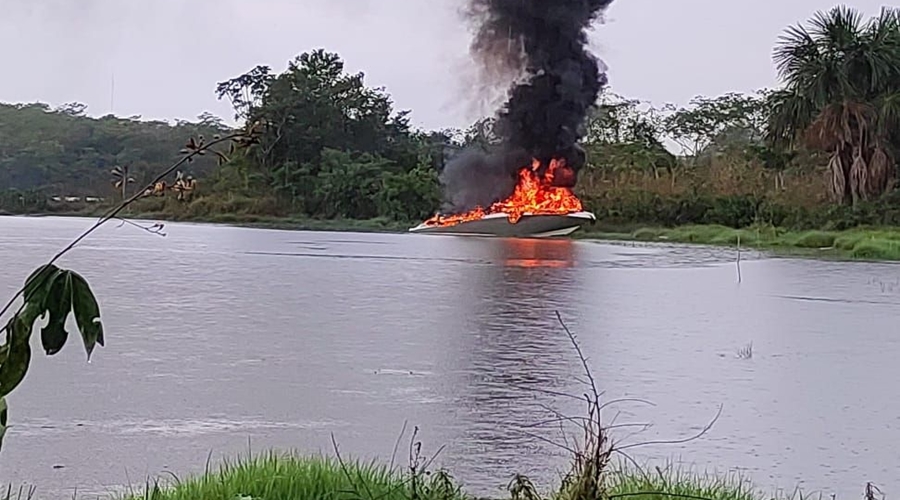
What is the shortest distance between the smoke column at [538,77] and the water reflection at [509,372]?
18.9 metres

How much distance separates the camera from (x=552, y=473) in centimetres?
456

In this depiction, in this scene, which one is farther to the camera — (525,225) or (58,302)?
(525,225)

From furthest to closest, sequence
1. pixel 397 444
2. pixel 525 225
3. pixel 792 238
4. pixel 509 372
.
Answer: pixel 525 225, pixel 792 238, pixel 509 372, pixel 397 444

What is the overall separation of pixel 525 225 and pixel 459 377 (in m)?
26.4

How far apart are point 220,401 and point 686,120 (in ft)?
134

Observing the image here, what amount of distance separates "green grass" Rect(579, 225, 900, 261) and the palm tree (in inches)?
94.2

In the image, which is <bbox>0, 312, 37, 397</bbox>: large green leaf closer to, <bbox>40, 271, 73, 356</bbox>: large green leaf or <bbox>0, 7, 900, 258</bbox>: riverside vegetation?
<bbox>40, 271, 73, 356</bbox>: large green leaf

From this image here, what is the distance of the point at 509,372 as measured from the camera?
7.13 metres

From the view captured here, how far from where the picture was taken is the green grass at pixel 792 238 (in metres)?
23.1

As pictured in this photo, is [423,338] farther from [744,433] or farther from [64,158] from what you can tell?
[64,158]

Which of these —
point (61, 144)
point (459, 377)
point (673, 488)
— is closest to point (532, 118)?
point (61, 144)

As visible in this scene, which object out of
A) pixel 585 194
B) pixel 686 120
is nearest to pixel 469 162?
pixel 585 194

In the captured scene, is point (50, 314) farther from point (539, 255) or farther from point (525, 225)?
point (525, 225)

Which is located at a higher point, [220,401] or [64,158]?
[64,158]
